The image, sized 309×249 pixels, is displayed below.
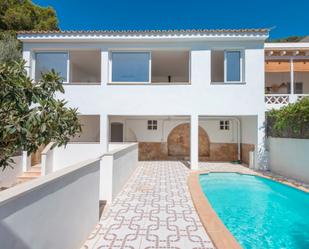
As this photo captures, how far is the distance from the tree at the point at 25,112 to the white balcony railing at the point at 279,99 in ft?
44.1

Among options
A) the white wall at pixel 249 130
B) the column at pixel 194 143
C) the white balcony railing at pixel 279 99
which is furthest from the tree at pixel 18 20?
the white balcony railing at pixel 279 99

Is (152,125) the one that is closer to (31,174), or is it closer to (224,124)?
(224,124)

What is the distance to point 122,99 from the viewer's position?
14.2m

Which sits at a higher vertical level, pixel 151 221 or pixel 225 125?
pixel 225 125

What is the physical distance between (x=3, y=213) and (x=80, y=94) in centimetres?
1280

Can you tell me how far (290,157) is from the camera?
11.9 meters

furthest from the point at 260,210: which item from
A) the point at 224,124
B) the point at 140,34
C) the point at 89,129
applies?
the point at 89,129

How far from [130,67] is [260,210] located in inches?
425

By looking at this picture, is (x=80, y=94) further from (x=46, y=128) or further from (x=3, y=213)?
(x=3, y=213)

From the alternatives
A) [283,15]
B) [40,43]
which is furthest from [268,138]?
[283,15]

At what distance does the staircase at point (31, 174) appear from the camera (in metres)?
12.3

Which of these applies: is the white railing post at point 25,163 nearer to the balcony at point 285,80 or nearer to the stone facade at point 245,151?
the stone facade at point 245,151

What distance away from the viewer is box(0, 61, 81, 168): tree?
4.91 metres

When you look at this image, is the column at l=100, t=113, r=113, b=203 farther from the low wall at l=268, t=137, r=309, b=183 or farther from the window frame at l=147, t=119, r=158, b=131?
the window frame at l=147, t=119, r=158, b=131
